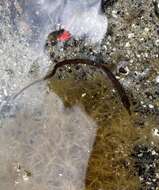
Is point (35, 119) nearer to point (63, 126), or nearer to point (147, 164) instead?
point (63, 126)

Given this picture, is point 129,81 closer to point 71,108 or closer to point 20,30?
point 71,108

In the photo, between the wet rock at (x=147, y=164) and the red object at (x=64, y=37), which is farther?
the red object at (x=64, y=37)

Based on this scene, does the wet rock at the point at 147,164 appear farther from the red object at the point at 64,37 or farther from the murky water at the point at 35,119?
the red object at the point at 64,37

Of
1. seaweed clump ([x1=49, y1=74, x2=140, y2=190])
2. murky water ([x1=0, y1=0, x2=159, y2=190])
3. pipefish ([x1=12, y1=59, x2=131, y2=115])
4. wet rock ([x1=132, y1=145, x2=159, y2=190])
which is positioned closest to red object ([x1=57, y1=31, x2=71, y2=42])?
murky water ([x1=0, y1=0, x2=159, y2=190])

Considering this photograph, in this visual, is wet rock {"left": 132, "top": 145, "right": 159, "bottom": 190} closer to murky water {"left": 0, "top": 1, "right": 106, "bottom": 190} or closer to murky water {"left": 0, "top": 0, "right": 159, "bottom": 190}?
murky water {"left": 0, "top": 0, "right": 159, "bottom": 190}

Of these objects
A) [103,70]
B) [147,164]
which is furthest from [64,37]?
[147,164]

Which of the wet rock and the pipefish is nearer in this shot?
the wet rock

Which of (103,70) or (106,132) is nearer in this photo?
(106,132)

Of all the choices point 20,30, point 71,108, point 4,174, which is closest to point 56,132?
point 71,108

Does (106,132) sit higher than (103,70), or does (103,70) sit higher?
(103,70)

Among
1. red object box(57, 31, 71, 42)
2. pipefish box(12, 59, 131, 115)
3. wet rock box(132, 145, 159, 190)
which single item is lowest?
wet rock box(132, 145, 159, 190)

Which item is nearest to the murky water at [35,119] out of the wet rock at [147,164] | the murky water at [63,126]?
the murky water at [63,126]
